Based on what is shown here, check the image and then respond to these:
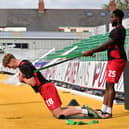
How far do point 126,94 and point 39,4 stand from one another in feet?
246

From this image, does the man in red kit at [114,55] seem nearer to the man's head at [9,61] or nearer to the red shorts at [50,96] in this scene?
the red shorts at [50,96]

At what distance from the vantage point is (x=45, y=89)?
8414 millimetres

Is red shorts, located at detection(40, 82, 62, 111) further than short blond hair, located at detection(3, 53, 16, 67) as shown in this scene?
No

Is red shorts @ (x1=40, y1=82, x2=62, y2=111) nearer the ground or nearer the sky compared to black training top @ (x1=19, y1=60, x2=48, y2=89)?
nearer the ground

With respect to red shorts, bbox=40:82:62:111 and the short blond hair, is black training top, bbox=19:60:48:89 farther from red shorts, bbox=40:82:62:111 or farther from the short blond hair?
the short blond hair

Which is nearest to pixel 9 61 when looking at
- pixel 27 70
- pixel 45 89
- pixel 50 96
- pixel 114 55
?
pixel 27 70

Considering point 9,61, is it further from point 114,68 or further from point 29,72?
point 114,68

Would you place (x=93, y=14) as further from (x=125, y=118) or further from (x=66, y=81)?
(x=125, y=118)

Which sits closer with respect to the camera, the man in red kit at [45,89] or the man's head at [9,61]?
the man in red kit at [45,89]

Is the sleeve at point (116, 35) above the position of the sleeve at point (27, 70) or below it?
above

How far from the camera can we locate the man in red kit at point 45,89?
27.4 feet

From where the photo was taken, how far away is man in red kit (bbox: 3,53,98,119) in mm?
8352

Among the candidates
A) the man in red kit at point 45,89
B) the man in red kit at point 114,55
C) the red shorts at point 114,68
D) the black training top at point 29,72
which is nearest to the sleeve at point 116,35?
the man in red kit at point 114,55

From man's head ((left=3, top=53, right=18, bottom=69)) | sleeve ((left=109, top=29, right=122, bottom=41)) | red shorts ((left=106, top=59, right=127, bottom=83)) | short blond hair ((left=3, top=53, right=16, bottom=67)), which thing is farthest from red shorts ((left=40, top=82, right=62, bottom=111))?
sleeve ((left=109, top=29, right=122, bottom=41))
